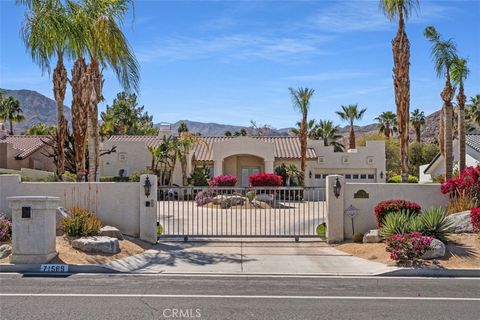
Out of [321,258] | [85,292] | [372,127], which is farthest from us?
[372,127]

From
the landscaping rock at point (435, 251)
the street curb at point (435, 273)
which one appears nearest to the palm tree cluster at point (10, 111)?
the landscaping rock at point (435, 251)

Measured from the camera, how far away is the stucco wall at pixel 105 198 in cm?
1653

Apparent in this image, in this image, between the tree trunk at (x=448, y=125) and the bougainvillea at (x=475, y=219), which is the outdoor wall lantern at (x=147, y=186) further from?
the tree trunk at (x=448, y=125)

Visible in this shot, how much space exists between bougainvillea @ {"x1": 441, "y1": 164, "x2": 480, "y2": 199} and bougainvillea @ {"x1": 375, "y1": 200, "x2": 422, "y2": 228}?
149 cm

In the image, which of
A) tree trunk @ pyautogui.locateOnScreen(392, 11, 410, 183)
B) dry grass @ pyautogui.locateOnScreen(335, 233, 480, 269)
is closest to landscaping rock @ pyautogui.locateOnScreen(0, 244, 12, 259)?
dry grass @ pyautogui.locateOnScreen(335, 233, 480, 269)

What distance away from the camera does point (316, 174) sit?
4734cm

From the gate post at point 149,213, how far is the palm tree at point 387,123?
6320cm

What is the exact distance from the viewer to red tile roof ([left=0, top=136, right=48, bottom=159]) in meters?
44.3

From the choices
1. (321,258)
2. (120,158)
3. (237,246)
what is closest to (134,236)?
(237,246)

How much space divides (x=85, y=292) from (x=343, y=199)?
8962mm

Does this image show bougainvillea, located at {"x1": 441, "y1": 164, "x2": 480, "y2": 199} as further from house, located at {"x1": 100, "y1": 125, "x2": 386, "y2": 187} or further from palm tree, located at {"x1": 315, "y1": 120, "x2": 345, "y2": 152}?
palm tree, located at {"x1": 315, "y1": 120, "x2": 345, "y2": 152}

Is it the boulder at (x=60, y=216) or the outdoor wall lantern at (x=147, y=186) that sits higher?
the outdoor wall lantern at (x=147, y=186)

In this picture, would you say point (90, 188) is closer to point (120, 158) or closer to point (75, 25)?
point (75, 25)

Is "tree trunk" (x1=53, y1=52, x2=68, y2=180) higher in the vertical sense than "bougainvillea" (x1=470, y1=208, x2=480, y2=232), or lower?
higher
